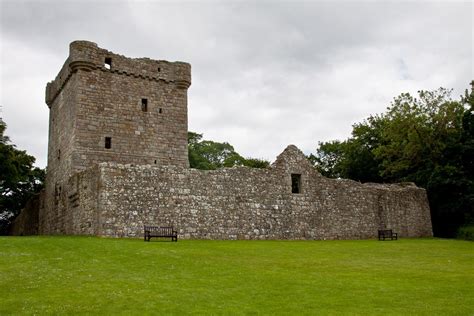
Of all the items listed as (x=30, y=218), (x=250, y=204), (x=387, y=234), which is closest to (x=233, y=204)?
(x=250, y=204)

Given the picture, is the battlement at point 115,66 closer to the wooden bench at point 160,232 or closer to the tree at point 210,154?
the wooden bench at point 160,232

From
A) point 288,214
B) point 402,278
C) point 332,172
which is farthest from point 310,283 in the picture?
point 332,172

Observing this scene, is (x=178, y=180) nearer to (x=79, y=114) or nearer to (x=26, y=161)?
(x=79, y=114)

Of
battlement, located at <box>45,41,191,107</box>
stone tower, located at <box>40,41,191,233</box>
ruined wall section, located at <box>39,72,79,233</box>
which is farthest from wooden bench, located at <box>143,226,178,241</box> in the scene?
battlement, located at <box>45,41,191,107</box>

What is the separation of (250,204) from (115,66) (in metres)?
10.2

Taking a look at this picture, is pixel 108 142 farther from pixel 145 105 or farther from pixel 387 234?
pixel 387 234

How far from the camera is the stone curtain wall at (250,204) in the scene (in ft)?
70.6

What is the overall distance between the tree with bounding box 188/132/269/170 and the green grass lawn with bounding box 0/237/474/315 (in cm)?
3684

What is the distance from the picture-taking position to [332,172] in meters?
49.1

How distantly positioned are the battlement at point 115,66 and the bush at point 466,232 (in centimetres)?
1702

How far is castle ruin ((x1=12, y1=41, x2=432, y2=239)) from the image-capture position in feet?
72.4

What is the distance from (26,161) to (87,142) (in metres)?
14.2

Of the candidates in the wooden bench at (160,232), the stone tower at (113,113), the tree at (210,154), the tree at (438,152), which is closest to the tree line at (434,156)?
the tree at (438,152)

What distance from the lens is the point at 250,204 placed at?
24719 mm
